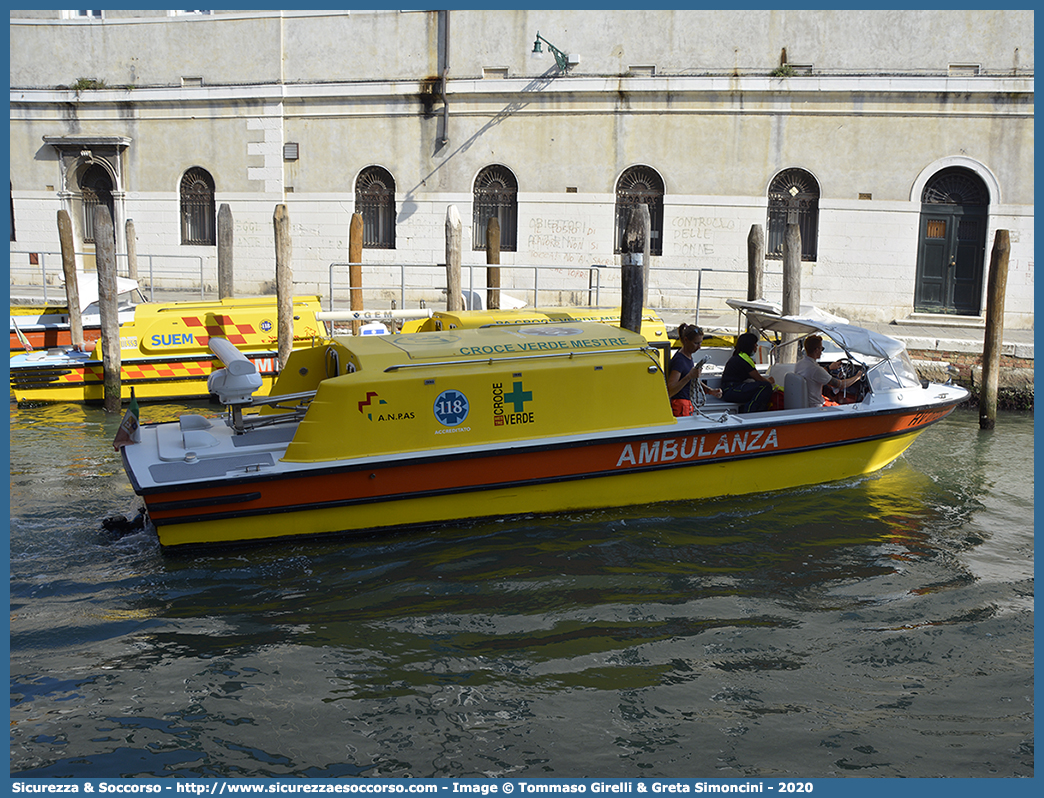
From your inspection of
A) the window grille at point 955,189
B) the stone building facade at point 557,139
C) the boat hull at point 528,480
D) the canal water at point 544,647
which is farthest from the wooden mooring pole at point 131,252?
Result: the window grille at point 955,189

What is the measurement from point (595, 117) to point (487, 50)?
295 cm

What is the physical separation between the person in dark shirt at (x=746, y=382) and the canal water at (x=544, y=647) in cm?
105

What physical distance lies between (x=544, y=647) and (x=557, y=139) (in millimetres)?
15578

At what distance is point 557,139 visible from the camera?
64.0 ft

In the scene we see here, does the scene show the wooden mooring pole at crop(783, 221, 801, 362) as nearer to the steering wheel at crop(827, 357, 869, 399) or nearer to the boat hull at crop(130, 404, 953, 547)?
the steering wheel at crop(827, 357, 869, 399)

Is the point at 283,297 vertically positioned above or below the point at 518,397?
above

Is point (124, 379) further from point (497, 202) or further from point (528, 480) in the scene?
point (497, 202)

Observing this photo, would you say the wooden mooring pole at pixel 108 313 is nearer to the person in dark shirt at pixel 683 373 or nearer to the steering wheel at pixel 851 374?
the person in dark shirt at pixel 683 373

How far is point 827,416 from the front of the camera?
8.88 metres

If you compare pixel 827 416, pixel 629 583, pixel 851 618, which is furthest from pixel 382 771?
pixel 827 416

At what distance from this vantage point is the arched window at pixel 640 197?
1942cm

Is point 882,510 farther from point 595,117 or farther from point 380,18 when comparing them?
point 380,18

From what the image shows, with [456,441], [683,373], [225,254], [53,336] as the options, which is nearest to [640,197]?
[225,254]

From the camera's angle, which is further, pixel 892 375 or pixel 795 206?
pixel 795 206
